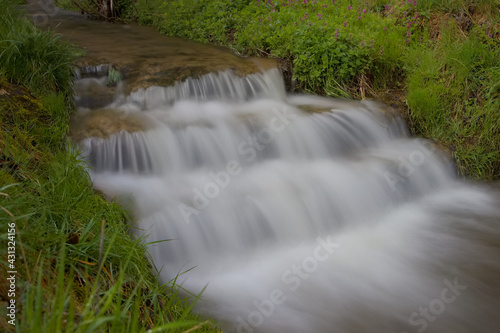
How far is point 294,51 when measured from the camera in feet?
18.2

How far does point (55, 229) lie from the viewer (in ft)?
7.07

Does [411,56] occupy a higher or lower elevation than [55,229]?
higher

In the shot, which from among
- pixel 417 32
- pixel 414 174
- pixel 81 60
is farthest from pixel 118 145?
pixel 417 32

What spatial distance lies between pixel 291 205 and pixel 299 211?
0.09 metres

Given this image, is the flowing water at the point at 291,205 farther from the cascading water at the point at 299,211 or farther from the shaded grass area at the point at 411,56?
the shaded grass area at the point at 411,56

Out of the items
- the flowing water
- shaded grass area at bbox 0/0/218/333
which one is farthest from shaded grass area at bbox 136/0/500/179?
shaded grass area at bbox 0/0/218/333

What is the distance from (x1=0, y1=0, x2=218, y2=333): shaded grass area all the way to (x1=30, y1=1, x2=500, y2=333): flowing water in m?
0.29

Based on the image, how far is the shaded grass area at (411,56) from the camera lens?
4848 millimetres

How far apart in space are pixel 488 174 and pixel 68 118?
467 centimetres

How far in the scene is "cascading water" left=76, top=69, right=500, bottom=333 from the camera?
2.90 metres

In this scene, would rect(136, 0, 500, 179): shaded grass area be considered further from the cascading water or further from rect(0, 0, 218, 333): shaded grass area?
rect(0, 0, 218, 333): shaded grass area

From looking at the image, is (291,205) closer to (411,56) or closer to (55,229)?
(55,229)

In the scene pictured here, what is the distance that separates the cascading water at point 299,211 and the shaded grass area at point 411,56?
35cm

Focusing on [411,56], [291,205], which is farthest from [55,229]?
[411,56]
